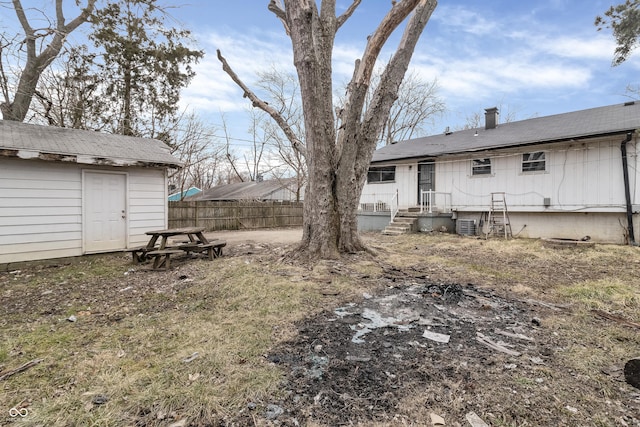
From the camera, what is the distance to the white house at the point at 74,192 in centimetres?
580

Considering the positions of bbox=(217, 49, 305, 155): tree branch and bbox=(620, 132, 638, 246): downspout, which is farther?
bbox=(620, 132, 638, 246): downspout

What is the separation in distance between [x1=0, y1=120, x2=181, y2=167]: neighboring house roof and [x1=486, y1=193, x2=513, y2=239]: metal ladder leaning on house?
403 inches

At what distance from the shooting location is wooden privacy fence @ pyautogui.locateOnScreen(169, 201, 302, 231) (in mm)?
12656

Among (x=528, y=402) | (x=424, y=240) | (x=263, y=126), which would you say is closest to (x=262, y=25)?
(x=424, y=240)

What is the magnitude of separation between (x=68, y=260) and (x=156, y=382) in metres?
6.08

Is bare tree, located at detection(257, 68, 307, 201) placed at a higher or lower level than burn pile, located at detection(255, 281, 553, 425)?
higher

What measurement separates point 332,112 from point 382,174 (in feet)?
27.2

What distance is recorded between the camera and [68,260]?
6.36 m

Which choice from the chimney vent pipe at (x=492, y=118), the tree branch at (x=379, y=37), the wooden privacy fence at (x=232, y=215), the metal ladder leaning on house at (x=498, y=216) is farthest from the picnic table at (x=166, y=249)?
the chimney vent pipe at (x=492, y=118)

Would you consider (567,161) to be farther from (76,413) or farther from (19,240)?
(19,240)

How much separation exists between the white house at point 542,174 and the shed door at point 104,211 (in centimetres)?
951

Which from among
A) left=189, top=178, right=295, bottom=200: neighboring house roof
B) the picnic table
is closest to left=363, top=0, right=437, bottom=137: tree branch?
the picnic table

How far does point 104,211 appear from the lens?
689 cm

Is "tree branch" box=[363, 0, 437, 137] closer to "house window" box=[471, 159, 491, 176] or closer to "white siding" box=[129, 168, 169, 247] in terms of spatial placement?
"white siding" box=[129, 168, 169, 247]
